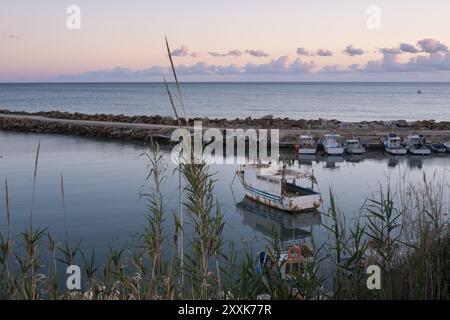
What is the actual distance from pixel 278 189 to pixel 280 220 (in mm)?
1399

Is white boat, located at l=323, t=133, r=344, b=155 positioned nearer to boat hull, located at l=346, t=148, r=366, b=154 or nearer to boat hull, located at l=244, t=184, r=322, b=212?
boat hull, located at l=346, t=148, r=366, b=154

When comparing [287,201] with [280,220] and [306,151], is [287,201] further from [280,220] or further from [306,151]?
[306,151]

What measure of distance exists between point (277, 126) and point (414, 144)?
41.7ft

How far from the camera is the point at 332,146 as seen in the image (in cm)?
3189

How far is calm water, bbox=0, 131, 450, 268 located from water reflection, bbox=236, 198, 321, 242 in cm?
4

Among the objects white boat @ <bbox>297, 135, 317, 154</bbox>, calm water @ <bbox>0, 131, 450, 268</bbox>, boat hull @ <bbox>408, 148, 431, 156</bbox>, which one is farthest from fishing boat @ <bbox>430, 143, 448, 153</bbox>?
white boat @ <bbox>297, 135, 317, 154</bbox>

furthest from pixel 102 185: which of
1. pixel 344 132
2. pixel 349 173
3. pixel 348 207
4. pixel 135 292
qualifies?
pixel 344 132

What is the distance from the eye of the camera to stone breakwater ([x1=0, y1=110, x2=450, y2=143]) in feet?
125

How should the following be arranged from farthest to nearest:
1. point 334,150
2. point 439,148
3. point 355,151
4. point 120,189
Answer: point 439,148, point 355,151, point 334,150, point 120,189

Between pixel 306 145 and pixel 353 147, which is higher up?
pixel 306 145

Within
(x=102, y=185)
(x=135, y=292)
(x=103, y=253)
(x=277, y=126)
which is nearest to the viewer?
(x=135, y=292)

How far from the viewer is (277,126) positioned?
139ft

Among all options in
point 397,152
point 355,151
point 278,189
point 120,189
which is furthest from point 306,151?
point 120,189

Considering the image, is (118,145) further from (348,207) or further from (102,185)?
(348,207)
